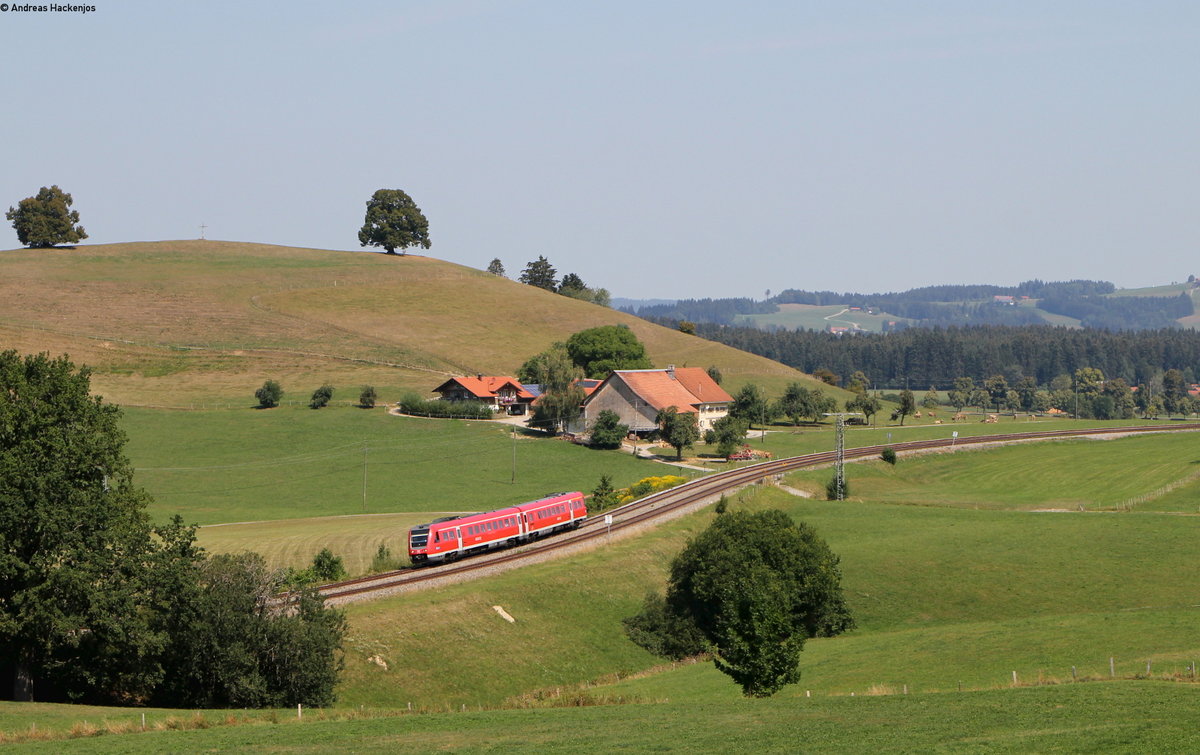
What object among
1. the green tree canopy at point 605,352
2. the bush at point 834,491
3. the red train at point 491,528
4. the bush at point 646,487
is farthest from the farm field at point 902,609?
the green tree canopy at point 605,352

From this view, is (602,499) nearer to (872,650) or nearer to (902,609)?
(902,609)

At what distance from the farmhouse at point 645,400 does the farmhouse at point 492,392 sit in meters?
12.5

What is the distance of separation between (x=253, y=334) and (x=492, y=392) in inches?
1823

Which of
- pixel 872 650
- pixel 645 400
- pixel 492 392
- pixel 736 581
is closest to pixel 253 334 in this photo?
pixel 492 392

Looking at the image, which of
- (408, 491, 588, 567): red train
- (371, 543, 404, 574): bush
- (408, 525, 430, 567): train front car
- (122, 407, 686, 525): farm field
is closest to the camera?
(371, 543, 404, 574): bush

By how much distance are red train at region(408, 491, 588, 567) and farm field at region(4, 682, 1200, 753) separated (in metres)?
27.3

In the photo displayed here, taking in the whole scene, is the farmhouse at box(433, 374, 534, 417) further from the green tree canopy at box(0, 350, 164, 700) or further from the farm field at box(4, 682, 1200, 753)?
the farm field at box(4, 682, 1200, 753)

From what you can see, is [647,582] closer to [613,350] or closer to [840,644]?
[840,644]

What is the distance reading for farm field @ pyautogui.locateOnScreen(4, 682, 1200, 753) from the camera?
28797 millimetres

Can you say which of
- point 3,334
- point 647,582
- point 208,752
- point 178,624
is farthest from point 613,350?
point 208,752

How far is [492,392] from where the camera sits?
456 ft

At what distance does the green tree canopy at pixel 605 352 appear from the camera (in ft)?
505

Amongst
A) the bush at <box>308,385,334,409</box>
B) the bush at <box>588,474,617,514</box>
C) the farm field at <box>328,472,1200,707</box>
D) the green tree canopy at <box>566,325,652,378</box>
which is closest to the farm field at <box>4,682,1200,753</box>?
the farm field at <box>328,472,1200,707</box>

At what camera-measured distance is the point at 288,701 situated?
145ft
